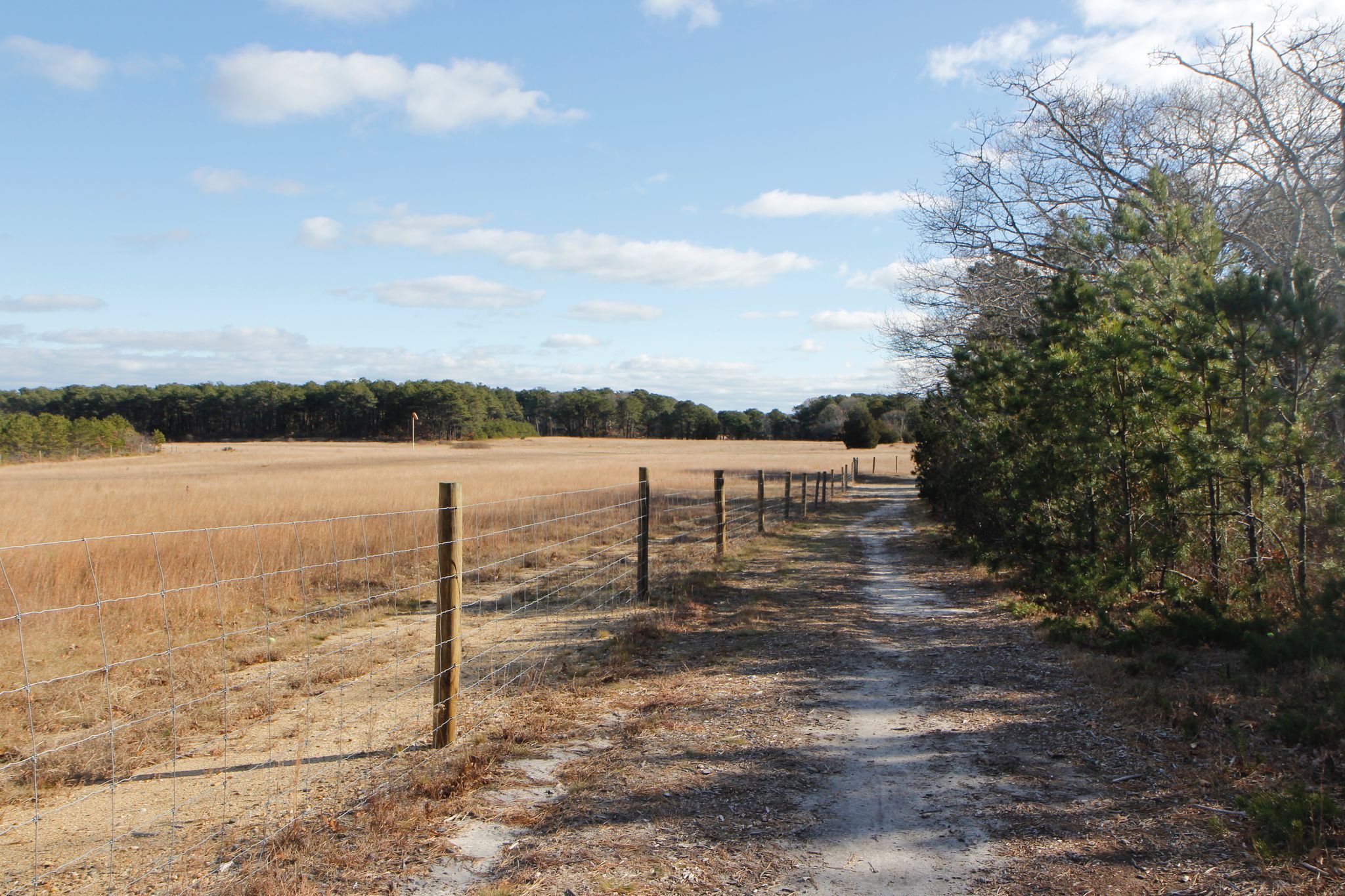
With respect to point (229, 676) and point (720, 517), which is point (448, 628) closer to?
point (229, 676)

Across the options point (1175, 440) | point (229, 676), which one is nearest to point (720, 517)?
point (1175, 440)

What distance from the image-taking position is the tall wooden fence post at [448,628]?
5410 mm

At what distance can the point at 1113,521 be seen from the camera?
32.4 feet

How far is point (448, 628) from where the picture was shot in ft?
17.9

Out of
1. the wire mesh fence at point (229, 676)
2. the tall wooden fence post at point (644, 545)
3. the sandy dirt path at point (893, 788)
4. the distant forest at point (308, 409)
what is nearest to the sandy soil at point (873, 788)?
the sandy dirt path at point (893, 788)

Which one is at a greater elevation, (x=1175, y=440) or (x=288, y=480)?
(x=1175, y=440)

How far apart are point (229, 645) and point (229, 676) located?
102 centimetres

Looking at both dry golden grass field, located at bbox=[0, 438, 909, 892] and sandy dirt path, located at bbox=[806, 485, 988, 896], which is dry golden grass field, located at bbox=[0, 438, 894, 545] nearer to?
dry golden grass field, located at bbox=[0, 438, 909, 892]

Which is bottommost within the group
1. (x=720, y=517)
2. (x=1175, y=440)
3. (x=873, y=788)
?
(x=873, y=788)

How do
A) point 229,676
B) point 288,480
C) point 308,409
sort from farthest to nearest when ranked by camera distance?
point 308,409 → point 288,480 → point 229,676

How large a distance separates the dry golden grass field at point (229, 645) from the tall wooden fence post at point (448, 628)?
0.35m

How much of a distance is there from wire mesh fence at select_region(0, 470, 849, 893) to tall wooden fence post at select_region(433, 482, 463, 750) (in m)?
0.02

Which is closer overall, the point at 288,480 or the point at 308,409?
the point at 288,480

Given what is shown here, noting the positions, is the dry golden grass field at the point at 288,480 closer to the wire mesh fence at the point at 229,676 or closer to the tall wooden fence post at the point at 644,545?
the wire mesh fence at the point at 229,676
